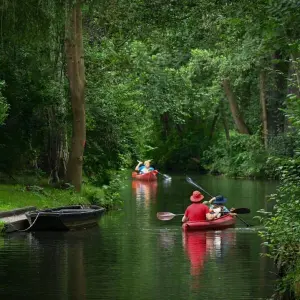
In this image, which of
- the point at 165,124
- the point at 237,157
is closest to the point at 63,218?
the point at 237,157

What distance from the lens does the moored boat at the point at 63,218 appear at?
25.3m

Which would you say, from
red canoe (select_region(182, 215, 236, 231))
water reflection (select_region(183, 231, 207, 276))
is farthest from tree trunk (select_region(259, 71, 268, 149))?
water reflection (select_region(183, 231, 207, 276))

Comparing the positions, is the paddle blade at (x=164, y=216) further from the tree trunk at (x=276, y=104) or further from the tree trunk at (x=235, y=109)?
the tree trunk at (x=235, y=109)

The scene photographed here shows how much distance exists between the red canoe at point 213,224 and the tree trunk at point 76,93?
6529mm

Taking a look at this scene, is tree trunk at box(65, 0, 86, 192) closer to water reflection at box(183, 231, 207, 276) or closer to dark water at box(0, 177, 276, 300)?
dark water at box(0, 177, 276, 300)

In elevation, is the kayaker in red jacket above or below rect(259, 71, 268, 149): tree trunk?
below

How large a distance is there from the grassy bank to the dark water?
5.19ft

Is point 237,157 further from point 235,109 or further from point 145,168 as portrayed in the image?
point 145,168

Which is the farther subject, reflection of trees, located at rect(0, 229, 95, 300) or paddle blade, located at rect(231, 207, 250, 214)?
paddle blade, located at rect(231, 207, 250, 214)

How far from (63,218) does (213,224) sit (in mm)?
4649

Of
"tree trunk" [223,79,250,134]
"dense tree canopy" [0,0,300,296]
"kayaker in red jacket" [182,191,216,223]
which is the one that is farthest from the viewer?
"tree trunk" [223,79,250,134]

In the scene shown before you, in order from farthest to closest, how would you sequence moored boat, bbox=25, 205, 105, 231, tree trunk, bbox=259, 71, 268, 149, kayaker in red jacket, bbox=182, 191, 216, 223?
tree trunk, bbox=259, 71, 268, 149, kayaker in red jacket, bbox=182, 191, 216, 223, moored boat, bbox=25, 205, 105, 231

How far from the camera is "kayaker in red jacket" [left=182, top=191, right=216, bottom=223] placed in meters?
27.2

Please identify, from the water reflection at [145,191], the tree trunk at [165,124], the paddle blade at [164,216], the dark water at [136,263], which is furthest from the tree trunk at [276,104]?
the paddle blade at [164,216]
